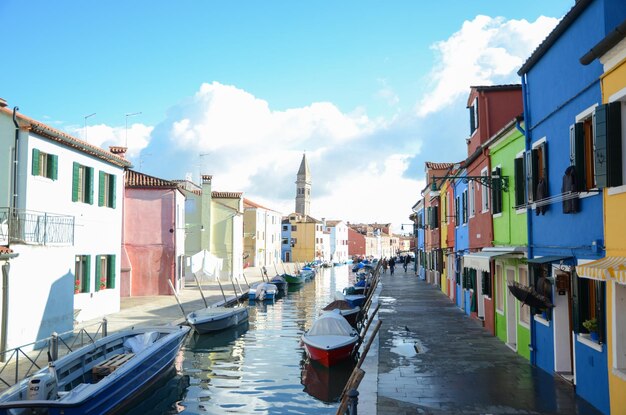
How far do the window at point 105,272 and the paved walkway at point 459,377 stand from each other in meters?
12.2

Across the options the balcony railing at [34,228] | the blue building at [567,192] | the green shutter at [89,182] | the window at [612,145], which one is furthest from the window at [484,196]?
the green shutter at [89,182]

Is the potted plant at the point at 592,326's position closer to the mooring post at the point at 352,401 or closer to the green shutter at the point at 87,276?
the mooring post at the point at 352,401

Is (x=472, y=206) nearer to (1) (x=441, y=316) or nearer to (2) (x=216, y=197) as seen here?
(1) (x=441, y=316)

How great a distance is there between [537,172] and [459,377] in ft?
16.4

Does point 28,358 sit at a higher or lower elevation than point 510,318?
lower

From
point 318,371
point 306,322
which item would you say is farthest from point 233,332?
point 318,371

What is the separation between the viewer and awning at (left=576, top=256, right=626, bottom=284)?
7188mm

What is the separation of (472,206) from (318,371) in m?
8.80

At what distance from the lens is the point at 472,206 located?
2025 centimetres

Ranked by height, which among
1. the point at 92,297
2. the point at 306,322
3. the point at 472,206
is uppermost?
the point at 472,206

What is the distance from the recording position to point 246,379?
49.1 feet

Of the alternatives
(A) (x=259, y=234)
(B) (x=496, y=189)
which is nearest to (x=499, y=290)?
(B) (x=496, y=189)

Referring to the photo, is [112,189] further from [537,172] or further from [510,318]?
[537,172]

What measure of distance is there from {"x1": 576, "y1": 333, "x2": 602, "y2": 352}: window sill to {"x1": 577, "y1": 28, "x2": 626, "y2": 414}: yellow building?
494 millimetres
